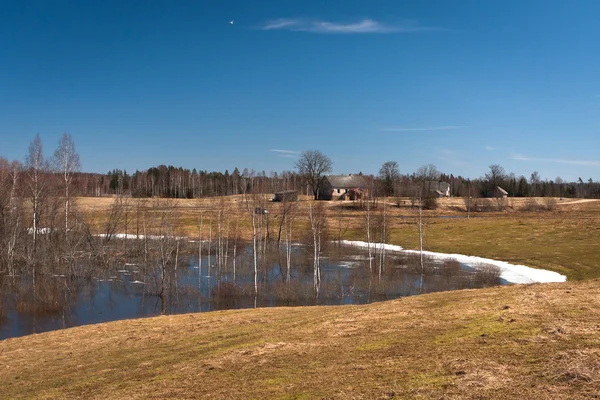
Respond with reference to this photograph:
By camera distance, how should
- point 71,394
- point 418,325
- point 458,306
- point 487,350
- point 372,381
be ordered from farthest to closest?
point 458,306 → point 418,325 → point 71,394 → point 487,350 → point 372,381

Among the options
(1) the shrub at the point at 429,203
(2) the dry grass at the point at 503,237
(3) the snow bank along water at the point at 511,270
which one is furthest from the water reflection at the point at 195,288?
(1) the shrub at the point at 429,203

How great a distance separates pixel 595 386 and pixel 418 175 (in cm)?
18074

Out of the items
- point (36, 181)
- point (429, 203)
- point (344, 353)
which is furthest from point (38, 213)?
point (429, 203)

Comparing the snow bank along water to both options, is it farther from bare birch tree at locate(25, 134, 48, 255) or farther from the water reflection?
bare birch tree at locate(25, 134, 48, 255)

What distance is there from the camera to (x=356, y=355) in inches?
509

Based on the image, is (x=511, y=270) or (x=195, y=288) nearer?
(x=195, y=288)

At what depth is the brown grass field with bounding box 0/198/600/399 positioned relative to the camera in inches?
391

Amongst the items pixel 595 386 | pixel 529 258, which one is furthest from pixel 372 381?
pixel 529 258

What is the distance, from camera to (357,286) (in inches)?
1470

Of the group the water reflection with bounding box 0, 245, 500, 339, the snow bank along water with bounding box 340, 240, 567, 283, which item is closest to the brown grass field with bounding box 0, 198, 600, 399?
the water reflection with bounding box 0, 245, 500, 339

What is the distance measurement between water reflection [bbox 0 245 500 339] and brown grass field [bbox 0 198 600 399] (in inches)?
302

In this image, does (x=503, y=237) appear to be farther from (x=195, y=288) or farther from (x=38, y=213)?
(x=38, y=213)

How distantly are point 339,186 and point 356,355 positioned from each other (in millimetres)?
132720

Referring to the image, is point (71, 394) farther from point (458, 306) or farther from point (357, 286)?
point (357, 286)
